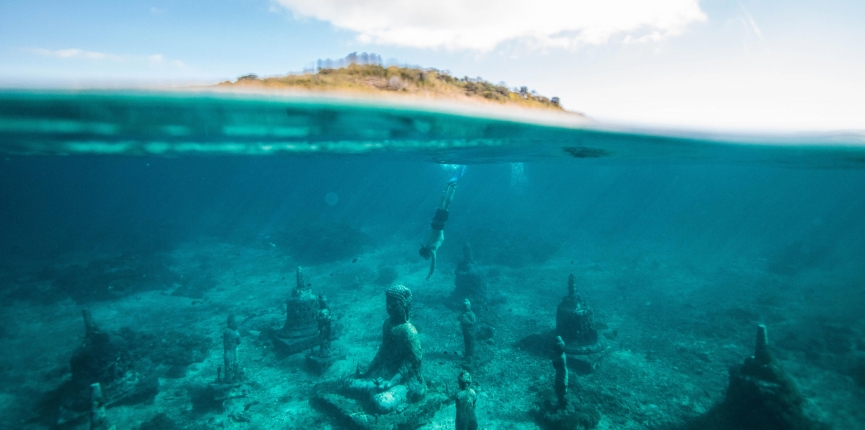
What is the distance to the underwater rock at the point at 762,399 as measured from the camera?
20.9 ft

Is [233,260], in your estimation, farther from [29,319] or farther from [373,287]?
[373,287]

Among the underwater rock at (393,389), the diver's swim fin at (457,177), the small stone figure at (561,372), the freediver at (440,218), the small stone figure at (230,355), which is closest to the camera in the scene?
the underwater rock at (393,389)

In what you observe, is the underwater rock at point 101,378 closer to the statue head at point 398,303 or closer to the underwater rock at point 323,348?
the underwater rock at point 323,348

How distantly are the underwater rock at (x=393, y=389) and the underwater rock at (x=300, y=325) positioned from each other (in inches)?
125

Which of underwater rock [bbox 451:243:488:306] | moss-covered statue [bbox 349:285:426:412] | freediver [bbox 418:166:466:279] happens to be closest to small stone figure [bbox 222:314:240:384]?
moss-covered statue [bbox 349:285:426:412]

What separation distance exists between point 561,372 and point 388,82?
772 centimetres

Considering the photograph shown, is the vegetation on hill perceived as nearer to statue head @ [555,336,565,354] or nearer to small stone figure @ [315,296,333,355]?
statue head @ [555,336,565,354]

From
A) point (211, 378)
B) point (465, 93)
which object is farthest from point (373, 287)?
point (465, 93)

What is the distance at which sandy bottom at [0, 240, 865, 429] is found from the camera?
889 centimetres

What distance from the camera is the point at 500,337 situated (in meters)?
13.0

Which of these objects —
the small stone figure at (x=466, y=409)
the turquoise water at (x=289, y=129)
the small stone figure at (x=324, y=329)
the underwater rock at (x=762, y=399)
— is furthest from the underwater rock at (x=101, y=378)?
the underwater rock at (x=762, y=399)

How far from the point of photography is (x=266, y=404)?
355 inches

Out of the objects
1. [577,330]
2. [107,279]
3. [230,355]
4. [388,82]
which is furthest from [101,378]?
[107,279]

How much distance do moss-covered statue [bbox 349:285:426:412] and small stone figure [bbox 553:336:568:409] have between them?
324 cm
